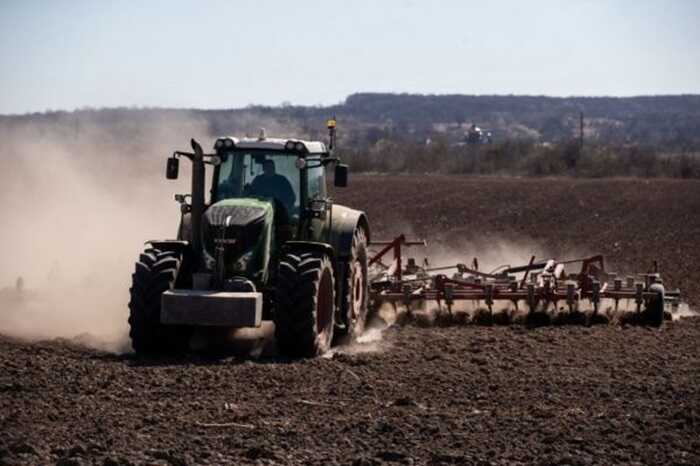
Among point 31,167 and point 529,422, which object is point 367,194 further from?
point 529,422

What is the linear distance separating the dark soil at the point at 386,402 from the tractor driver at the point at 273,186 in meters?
1.91

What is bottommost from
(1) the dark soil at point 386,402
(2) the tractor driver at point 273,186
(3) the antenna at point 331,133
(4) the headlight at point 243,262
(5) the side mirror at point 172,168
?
(1) the dark soil at point 386,402

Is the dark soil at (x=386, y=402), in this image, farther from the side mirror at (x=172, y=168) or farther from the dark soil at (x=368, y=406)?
the side mirror at (x=172, y=168)

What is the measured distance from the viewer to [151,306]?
45.4 ft

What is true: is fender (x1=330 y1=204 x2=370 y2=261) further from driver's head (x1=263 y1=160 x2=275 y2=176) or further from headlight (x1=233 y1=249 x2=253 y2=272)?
headlight (x1=233 y1=249 x2=253 y2=272)

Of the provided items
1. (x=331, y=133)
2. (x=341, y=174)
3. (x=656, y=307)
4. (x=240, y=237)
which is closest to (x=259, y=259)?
(x=240, y=237)

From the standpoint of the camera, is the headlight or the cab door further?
the cab door

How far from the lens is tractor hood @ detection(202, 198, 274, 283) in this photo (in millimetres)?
14297

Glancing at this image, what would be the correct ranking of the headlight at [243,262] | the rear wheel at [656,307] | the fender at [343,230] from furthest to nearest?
the rear wheel at [656,307] < the fender at [343,230] < the headlight at [243,262]

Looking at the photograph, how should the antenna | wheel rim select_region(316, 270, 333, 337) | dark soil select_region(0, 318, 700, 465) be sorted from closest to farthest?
dark soil select_region(0, 318, 700, 465)
wheel rim select_region(316, 270, 333, 337)
the antenna

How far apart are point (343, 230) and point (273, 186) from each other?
1.04m

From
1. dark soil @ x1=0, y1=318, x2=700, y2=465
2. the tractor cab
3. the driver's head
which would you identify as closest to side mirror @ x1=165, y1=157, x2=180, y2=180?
the tractor cab

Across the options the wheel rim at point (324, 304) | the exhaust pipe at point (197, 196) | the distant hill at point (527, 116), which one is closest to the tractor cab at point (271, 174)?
the exhaust pipe at point (197, 196)

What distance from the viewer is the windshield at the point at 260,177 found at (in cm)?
1534
